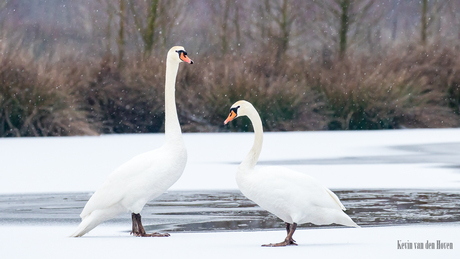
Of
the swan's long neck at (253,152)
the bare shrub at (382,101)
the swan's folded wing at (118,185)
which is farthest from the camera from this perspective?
the bare shrub at (382,101)

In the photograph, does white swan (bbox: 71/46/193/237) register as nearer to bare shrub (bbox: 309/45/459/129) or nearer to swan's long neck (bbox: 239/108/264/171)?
swan's long neck (bbox: 239/108/264/171)

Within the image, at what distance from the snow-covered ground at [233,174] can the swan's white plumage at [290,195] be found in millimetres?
197

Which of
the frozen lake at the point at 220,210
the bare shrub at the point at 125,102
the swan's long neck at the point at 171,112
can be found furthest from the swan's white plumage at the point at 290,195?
the bare shrub at the point at 125,102

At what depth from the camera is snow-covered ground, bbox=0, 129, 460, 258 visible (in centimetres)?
541

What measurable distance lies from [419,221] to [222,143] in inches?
364

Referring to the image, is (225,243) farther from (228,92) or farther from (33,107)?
(228,92)

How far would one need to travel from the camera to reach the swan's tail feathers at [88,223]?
5.98 meters

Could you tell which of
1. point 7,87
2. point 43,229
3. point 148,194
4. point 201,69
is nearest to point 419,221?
point 148,194

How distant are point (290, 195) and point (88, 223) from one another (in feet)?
4.78

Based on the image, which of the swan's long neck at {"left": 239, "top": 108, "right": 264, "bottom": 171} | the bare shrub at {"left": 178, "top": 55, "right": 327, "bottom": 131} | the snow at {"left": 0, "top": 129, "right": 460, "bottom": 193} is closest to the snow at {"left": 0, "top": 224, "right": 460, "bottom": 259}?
the swan's long neck at {"left": 239, "top": 108, "right": 264, "bottom": 171}

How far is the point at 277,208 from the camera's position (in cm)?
578

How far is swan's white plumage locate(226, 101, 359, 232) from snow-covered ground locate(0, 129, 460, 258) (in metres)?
0.20

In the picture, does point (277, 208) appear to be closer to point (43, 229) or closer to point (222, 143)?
point (43, 229)
